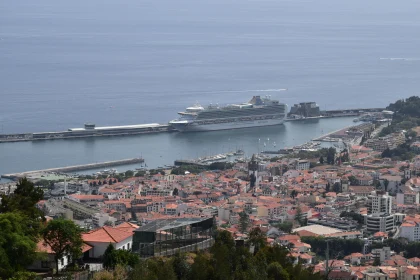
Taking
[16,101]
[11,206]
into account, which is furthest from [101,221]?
[16,101]

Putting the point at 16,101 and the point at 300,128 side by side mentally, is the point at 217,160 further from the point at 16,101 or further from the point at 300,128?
the point at 16,101

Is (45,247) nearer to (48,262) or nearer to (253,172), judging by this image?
(48,262)

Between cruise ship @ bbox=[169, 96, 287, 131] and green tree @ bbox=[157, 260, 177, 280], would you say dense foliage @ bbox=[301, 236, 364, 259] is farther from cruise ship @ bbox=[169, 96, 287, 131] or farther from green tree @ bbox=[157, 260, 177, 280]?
cruise ship @ bbox=[169, 96, 287, 131]

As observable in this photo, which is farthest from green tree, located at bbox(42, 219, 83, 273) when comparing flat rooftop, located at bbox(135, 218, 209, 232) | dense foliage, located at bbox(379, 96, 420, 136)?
dense foliage, located at bbox(379, 96, 420, 136)

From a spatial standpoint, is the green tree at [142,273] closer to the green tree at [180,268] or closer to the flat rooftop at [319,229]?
the green tree at [180,268]

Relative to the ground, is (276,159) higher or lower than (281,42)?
lower

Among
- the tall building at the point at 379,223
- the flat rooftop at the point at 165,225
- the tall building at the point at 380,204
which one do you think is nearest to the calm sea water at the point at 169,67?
the tall building at the point at 380,204
